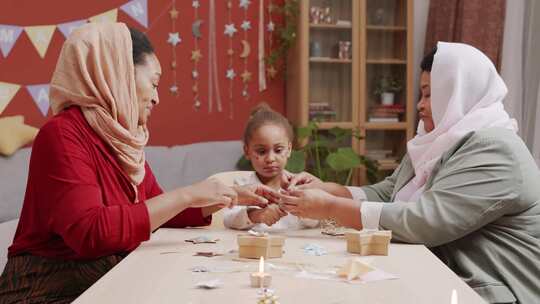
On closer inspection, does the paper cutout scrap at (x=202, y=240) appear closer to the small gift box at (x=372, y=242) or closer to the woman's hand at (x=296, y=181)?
the small gift box at (x=372, y=242)

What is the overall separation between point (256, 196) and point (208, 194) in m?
0.31

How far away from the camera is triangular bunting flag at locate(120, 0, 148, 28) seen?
15.7 ft

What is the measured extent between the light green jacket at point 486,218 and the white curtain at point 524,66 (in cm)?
227

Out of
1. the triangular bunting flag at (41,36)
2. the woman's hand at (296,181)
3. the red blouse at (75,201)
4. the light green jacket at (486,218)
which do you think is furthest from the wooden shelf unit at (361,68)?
the red blouse at (75,201)

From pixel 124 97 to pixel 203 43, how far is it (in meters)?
3.13

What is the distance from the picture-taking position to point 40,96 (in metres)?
4.60

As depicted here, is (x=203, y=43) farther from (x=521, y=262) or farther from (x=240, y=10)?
(x=521, y=262)

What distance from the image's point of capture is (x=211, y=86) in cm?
499

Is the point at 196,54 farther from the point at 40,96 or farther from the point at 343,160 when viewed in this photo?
the point at 343,160

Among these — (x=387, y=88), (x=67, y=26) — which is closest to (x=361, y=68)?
(x=387, y=88)

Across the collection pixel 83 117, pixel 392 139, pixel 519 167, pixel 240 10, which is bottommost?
pixel 392 139

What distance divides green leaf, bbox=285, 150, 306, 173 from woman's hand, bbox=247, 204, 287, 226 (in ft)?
7.87

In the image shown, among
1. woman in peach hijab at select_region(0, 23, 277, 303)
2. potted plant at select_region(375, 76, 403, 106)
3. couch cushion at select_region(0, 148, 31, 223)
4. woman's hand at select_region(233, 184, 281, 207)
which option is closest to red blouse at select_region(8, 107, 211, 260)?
woman in peach hijab at select_region(0, 23, 277, 303)

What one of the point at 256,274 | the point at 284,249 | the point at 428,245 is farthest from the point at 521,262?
the point at 256,274
